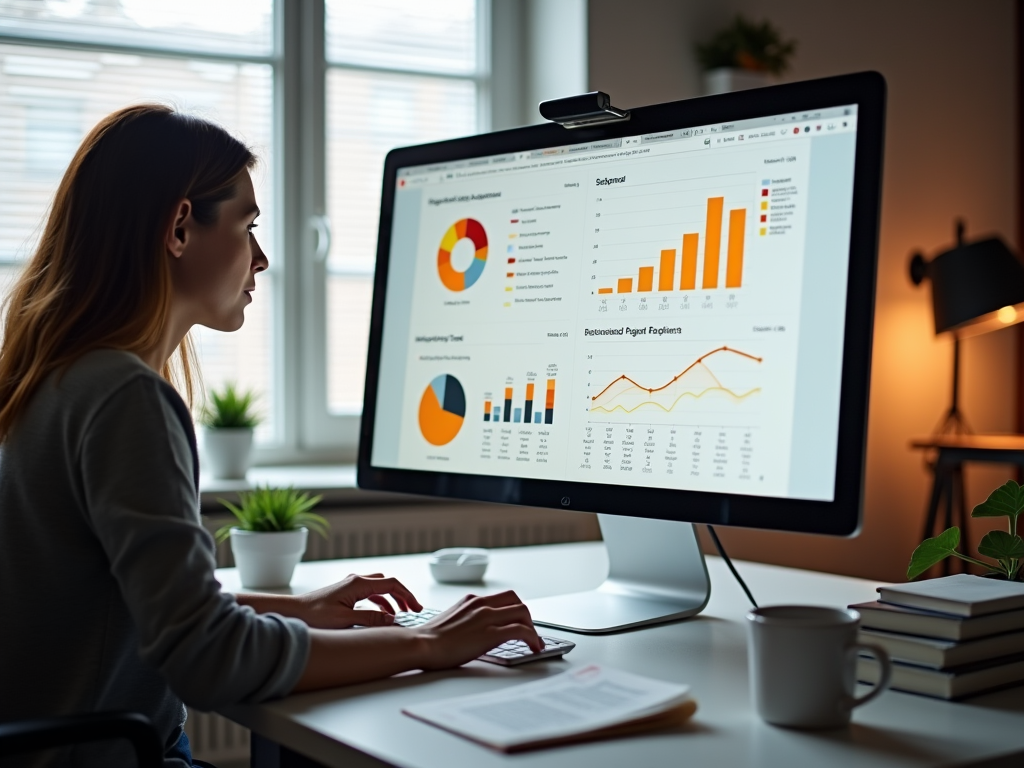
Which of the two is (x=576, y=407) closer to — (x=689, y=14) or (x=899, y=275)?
(x=689, y=14)

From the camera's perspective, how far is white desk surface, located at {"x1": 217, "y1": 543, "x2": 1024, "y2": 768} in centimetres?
74

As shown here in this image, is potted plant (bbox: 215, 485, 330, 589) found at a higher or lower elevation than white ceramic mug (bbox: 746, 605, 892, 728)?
lower

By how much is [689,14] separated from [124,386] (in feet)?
7.71

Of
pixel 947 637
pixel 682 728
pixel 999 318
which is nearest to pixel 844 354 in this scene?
pixel 947 637

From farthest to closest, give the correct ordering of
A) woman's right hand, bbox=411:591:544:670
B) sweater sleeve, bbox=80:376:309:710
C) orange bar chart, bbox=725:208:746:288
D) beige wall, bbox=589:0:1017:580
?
1. beige wall, bbox=589:0:1017:580
2. orange bar chart, bbox=725:208:746:288
3. woman's right hand, bbox=411:591:544:670
4. sweater sleeve, bbox=80:376:309:710

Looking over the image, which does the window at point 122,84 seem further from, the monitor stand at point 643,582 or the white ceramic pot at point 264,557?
the monitor stand at point 643,582

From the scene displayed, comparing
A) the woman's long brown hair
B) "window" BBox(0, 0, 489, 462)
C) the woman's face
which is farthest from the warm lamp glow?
the woman's long brown hair

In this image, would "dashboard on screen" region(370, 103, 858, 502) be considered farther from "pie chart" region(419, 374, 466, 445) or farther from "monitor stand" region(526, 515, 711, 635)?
"monitor stand" region(526, 515, 711, 635)

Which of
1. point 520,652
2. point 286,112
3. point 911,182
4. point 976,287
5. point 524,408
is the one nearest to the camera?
point 520,652

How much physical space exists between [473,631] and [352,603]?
230 millimetres

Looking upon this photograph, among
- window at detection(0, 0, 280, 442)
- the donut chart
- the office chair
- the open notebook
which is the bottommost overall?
the office chair

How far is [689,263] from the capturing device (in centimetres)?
110

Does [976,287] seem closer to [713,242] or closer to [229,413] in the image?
[229,413]

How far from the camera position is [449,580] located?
1437 millimetres
